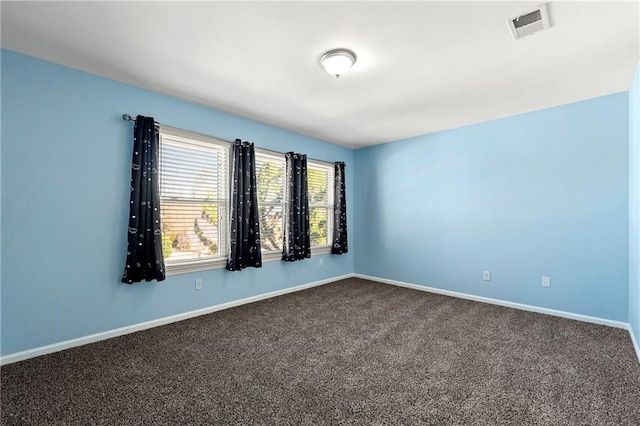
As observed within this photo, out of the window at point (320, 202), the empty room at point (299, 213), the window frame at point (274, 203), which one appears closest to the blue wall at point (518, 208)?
the empty room at point (299, 213)

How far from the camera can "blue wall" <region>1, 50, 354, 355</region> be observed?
7.68 feet

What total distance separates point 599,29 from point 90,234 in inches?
171

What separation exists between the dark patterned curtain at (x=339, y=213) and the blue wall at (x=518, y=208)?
59 cm

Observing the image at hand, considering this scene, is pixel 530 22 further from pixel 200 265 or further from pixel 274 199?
pixel 200 265

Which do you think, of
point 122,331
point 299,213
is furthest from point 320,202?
point 122,331

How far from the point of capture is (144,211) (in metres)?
2.93

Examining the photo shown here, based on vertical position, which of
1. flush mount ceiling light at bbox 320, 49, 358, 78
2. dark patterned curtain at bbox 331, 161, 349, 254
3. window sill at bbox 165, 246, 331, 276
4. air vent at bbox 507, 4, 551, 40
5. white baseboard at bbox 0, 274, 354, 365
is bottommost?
white baseboard at bbox 0, 274, 354, 365

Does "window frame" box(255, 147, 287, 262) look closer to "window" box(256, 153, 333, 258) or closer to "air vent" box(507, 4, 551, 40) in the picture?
"window" box(256, 153, 333, 258)

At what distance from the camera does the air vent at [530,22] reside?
1.87 meters

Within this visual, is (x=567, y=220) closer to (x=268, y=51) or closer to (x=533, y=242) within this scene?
(x=533, y=242)

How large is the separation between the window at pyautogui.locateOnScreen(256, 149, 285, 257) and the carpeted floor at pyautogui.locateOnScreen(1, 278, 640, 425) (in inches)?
48.0

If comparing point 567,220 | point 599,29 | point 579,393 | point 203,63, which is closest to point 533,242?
point 567,220

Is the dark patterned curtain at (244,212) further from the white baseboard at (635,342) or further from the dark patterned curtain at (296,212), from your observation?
the white baseboard at (635,342)

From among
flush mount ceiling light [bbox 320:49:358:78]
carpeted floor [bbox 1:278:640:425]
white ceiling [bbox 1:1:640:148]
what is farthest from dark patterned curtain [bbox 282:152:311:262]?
flush mount ceiling light [bbox 320:49:358:78]
